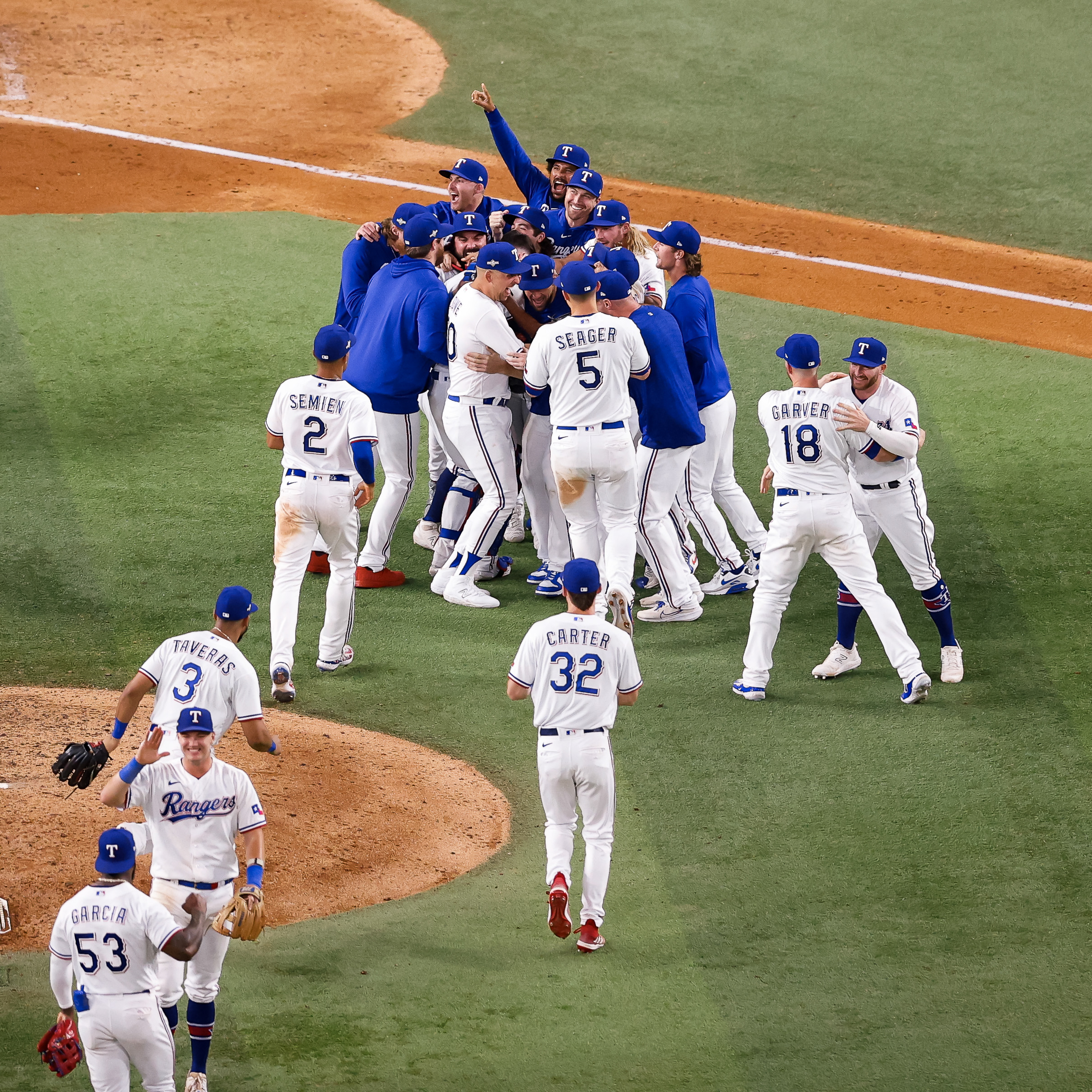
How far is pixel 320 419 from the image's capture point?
8156 mm

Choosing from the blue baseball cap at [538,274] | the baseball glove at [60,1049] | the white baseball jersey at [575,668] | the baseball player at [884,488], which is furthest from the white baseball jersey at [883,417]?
the baseball glove at [60,1049]

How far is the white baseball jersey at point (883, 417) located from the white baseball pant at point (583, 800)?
2.74m

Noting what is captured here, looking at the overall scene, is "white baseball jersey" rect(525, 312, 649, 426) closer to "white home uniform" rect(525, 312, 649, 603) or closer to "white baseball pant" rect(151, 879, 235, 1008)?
"white home uniform" rect(525, 312, 649, 603)

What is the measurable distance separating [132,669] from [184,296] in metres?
5.95

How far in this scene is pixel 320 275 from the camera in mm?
14406

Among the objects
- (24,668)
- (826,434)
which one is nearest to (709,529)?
(826,434)

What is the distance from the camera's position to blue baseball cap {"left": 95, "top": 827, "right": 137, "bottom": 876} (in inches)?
197

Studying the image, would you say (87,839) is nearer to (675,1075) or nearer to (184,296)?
(675,1075)

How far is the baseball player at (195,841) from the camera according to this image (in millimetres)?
5395

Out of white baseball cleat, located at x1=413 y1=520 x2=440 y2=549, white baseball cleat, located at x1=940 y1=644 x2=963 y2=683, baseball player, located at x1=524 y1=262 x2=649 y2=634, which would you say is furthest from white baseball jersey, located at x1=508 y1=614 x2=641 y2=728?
white baseball cleat, located at x1=413 y1=520 x2=440 y2=549

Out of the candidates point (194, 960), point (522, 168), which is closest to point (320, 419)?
point (194, 960)

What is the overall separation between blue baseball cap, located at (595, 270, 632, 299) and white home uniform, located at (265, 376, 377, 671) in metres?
1.55

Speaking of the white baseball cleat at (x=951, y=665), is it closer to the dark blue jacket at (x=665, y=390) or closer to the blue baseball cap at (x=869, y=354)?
the blue baseball cap at (x=869, y=354)

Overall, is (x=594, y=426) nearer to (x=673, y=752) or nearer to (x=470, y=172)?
(x=673, y=752)
